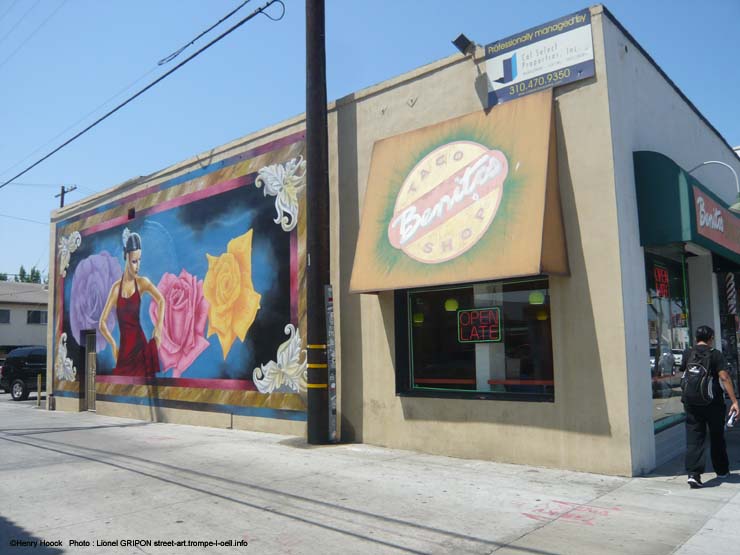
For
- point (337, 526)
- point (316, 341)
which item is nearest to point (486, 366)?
point (316, 341)

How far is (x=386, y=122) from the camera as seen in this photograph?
1132 centimetres

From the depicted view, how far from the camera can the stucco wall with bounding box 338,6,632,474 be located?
825cm

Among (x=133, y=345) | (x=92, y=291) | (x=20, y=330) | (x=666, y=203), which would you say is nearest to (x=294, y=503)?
(x=666, y=203)

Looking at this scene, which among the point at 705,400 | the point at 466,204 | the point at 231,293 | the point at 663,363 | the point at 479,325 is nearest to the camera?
the point at 705,400

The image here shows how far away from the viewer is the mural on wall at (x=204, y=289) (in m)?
12.9

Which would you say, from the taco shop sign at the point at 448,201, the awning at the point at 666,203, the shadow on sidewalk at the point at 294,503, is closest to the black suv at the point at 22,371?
the shadow on sidewalk at the point at 294,503

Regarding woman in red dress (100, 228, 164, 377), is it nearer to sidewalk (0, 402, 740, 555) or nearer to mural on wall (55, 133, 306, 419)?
mural on wall (55, 133, 306, 419)

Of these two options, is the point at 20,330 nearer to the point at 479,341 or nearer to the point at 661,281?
the point at 479,341

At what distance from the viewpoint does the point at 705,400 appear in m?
7.54

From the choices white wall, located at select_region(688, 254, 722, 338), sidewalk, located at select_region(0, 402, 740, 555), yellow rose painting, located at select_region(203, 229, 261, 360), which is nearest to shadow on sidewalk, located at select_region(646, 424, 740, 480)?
sidewalk, located at select_region(0, 402, 740, 555)

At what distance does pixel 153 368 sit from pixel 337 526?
11574 millimetres

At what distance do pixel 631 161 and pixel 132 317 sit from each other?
13.7 m

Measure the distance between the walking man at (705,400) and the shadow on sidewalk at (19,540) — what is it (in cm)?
701

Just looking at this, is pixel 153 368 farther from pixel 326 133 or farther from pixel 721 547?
pixel 721 547
